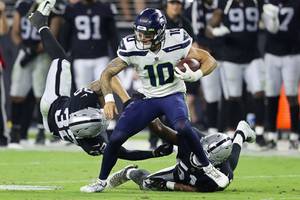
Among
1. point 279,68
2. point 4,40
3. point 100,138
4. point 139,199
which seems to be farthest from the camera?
point 4,40

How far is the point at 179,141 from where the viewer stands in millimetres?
9211

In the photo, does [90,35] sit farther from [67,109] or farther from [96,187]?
[96,187]

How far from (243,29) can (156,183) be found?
550 cm

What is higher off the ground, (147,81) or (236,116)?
(147,81)

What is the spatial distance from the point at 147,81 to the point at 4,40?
9.25m

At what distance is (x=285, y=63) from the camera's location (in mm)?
14125

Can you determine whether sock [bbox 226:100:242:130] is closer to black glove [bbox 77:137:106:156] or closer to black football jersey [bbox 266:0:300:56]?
black football jersey [bbox 266:0:300:56]

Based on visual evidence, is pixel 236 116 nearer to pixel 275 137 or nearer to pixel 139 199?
pixel 275 137

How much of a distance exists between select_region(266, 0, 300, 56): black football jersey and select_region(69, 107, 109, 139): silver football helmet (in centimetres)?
512

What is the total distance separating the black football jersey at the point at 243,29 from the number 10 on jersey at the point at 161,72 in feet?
17.2

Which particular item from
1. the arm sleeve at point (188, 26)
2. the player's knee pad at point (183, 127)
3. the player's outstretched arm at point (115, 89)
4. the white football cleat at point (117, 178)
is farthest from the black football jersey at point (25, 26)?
the player's knee pad at point (183, 127)

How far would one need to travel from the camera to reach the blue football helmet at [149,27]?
9.00 metres

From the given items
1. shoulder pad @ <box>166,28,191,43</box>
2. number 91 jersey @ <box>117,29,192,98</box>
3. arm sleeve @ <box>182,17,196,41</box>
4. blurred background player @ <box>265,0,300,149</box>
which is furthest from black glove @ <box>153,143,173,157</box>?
blurred background player @ <box>265,0,300,149</box>

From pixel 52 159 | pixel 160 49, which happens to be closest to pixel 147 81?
pixel 160 49
